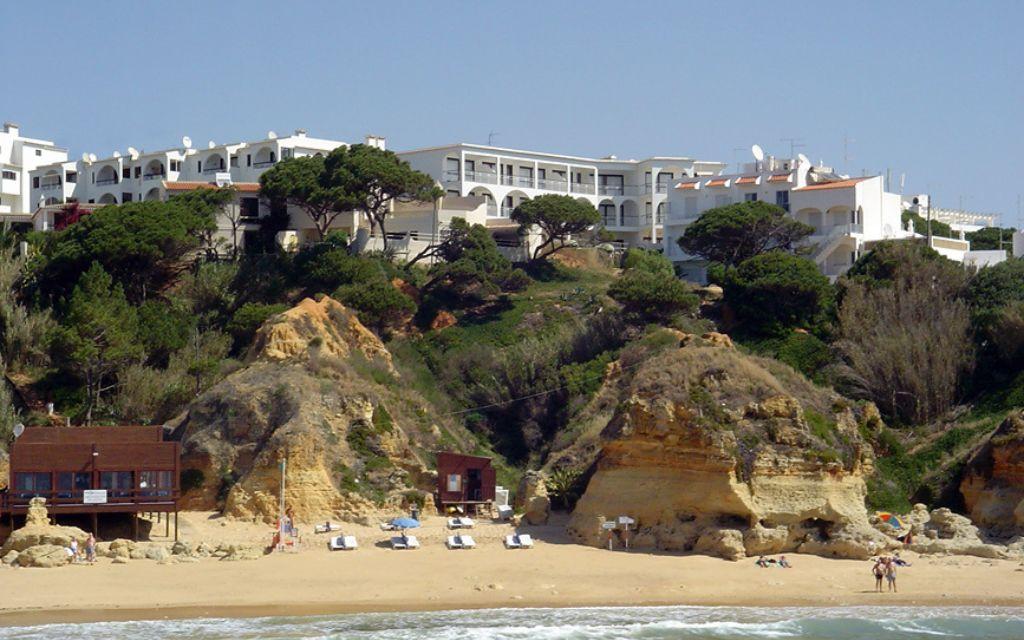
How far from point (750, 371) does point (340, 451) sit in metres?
11.7

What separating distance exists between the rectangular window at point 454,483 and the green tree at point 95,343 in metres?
11.9

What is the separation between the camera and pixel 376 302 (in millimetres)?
57062

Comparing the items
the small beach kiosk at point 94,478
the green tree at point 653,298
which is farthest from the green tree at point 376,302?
the small beach kiosk at point 94,478

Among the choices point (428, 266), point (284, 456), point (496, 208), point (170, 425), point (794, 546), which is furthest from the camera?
point (496, 208)

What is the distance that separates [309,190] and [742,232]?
1843 centimetres

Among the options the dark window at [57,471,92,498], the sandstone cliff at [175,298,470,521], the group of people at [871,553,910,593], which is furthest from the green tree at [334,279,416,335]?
the group of people at [871,553,910,593]

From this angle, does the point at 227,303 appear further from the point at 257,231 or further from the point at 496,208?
the point at 496,208

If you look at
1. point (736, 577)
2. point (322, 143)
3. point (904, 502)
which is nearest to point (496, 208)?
point (322, 143)

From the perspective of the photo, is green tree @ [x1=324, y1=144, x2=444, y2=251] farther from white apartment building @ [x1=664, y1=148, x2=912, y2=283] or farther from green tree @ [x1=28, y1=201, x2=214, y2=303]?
white apartment building @ [x1=664, y1=148, x2=912, y2=283]

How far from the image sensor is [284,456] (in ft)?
136

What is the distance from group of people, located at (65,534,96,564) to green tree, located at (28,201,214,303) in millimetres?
20553

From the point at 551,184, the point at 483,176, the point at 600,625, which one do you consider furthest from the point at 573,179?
the point at 600,625

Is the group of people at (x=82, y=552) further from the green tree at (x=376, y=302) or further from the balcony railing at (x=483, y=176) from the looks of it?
the balcony railing at (x=483, y=176)

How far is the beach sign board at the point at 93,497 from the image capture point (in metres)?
38.1
